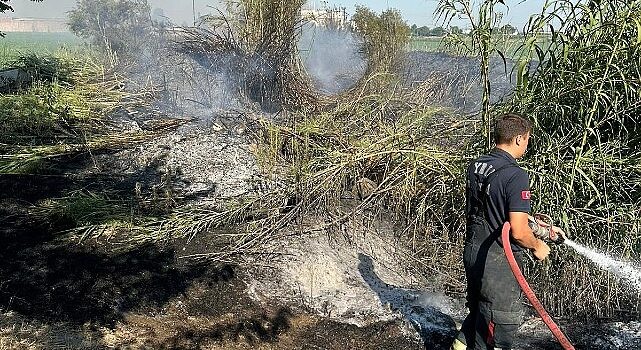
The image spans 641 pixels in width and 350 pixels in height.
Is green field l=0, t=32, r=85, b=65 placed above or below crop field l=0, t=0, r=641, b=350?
above

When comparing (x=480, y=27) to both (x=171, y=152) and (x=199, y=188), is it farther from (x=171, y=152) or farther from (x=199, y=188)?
(x=171, y=152)

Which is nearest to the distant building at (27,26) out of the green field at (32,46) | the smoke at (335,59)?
the green field at (32,46)

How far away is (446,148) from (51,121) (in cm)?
543

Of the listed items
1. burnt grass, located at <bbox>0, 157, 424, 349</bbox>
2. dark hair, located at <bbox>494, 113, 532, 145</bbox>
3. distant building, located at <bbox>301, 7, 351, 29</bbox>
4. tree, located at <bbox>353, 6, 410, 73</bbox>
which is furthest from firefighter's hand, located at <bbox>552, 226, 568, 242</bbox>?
distant building, located at <bbox>301, 7, 351, 29</bbox>

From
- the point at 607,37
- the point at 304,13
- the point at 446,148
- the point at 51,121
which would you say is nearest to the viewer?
the point at 607,37

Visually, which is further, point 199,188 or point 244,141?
point 244,141

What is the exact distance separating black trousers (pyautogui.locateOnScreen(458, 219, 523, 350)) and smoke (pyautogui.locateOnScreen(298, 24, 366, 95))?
23.1 ft

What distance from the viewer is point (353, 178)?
5262mm

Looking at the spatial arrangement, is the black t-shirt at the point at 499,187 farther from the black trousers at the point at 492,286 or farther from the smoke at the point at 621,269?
the smoke at the point at 621,269

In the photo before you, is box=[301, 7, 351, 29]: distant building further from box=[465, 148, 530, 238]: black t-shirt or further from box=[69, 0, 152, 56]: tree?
box=[465, 148, 530, 238]: black t-shirt

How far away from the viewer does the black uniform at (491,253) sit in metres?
2.88

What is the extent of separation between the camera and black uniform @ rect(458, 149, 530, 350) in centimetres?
288

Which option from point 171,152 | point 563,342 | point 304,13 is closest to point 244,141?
point 171,152

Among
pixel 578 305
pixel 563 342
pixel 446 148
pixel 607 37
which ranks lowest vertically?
pixel 578 305
